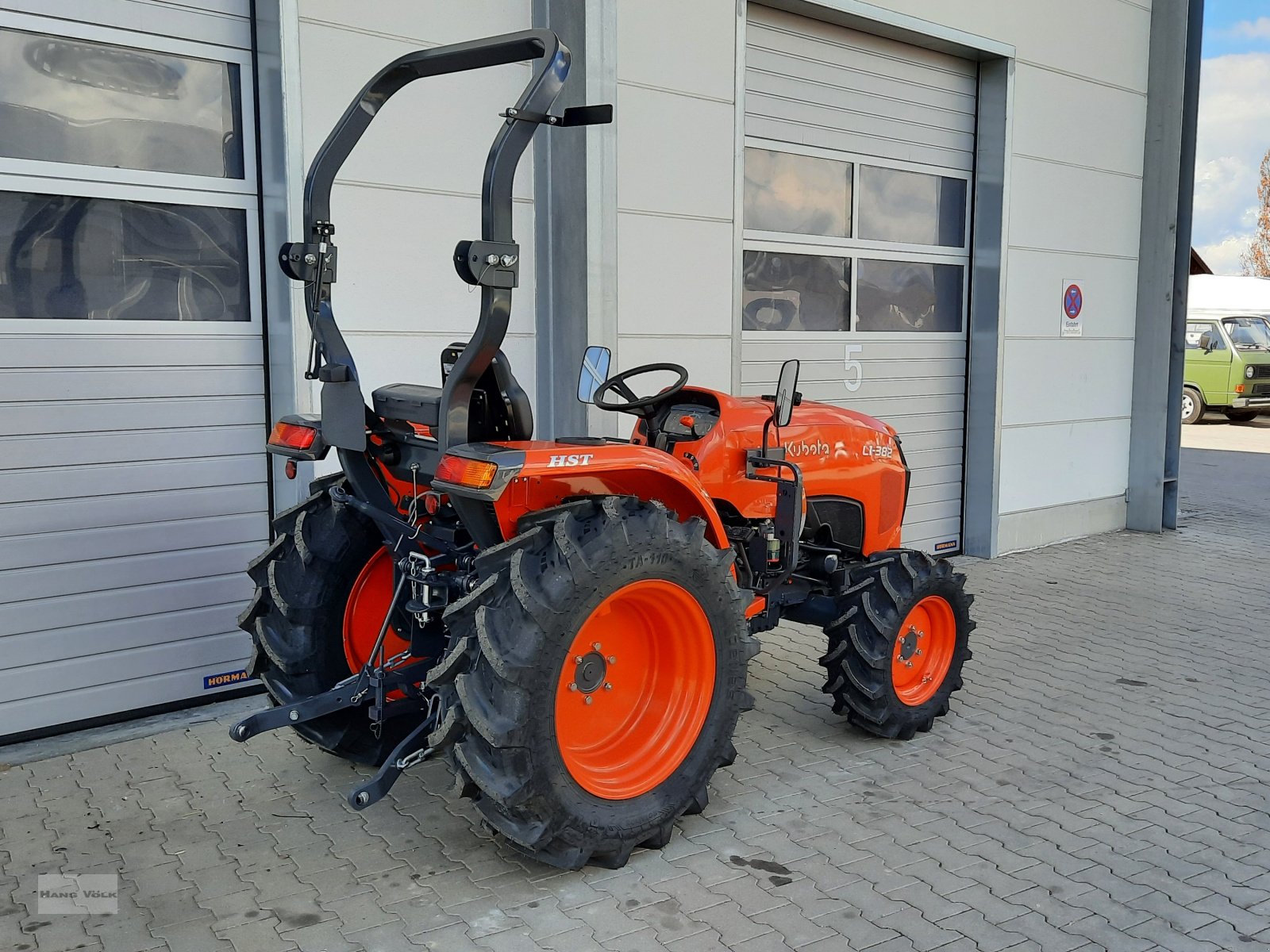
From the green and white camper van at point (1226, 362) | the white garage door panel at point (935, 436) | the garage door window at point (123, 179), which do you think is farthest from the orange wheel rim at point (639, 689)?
the green and white camper van at point (1226, 362)

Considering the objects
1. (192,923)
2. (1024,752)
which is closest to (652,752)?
(192,923)

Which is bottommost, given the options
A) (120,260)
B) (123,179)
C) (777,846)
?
(777,846)

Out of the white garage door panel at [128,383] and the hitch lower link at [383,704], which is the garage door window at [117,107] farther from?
the hitch lower link at [383,704]

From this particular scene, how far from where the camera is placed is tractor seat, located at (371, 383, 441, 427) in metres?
3.12

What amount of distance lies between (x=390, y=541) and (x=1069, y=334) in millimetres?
6649

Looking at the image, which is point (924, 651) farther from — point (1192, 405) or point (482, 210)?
point (1192, 405)

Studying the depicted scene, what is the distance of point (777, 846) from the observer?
3.29 meters

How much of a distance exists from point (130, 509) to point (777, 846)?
2884 mm

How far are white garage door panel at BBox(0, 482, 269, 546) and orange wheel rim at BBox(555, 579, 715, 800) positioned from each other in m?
2.14

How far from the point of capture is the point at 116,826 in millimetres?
3395

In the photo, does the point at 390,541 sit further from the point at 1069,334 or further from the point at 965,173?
the point at 1069,334

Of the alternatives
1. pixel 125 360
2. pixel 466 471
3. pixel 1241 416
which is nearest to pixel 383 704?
pixel 466 471

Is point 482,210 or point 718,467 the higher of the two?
point 482,210

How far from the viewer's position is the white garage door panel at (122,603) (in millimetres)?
4094
